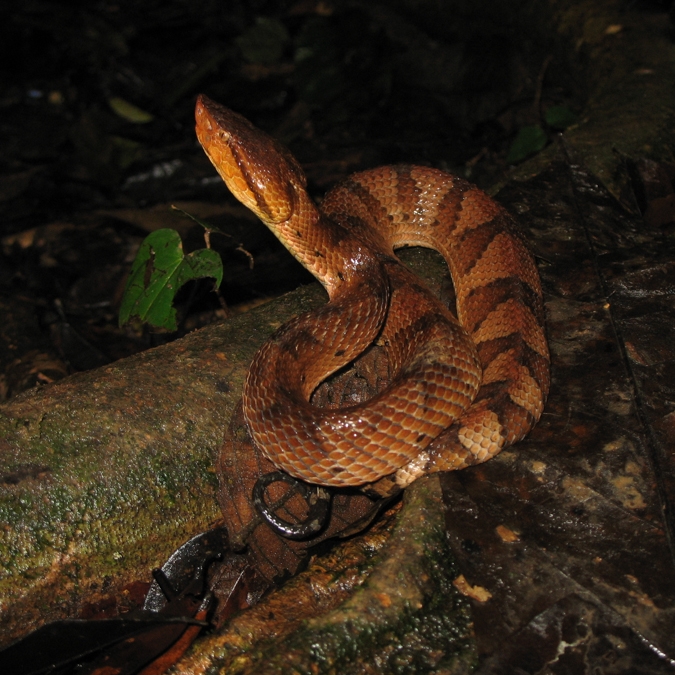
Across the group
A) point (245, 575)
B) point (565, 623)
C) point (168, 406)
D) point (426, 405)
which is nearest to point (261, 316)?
point (168, 406)

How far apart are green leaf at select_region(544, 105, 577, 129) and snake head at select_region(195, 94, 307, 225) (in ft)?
12.0

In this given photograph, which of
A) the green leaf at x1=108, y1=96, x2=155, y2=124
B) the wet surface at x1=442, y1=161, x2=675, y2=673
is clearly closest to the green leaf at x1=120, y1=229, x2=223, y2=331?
the wet surface at x1=442, y1=161, x2=675, y2=673

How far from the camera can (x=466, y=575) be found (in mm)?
2875

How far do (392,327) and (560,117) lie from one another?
416cm

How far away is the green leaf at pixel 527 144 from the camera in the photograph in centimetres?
677

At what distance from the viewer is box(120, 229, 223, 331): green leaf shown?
4605 millimetres

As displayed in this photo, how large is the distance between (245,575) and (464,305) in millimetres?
2420

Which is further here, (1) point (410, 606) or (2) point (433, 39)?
(2) point (433, 39)

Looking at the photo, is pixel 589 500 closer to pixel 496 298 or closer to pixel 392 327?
pixel 496 298

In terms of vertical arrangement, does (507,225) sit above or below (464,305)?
above

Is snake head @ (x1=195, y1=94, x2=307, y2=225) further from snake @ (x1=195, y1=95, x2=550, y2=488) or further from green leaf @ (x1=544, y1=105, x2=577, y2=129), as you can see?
green leaf @ (x1=544, y1=105, x2=577, y2=129)

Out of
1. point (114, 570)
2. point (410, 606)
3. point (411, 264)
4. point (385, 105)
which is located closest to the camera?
point (410, 606)

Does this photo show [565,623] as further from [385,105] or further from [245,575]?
[385,105]

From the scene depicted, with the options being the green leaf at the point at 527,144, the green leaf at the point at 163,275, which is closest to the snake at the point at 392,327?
the green leaf at the point at 163,275
